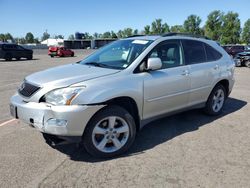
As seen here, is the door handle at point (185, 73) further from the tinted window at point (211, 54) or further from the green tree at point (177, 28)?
the green tree at point (177, 28)

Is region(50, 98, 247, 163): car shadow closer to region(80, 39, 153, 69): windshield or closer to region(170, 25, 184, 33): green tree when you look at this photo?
region(80, 39, 153, 69): windshield

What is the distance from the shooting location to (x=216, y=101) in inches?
241

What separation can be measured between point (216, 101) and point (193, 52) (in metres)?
1.42

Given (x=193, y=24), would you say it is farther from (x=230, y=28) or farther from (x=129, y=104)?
(x=129, y=104)

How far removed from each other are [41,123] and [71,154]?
30.8 inches

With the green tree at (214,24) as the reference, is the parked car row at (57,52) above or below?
below

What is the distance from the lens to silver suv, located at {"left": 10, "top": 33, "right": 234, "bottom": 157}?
3621mm

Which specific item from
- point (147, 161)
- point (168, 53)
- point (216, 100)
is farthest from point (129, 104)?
point (216, 100)

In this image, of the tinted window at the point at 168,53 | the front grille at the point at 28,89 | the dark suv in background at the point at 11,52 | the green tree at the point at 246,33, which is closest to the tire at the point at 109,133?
the front grille at the point at 28,89

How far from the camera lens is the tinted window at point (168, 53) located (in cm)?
468

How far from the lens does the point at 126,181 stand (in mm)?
3348

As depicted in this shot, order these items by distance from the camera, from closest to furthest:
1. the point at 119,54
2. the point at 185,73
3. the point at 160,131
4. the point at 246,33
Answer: the point at 119,54 → the point at 185,73 → the point at 160,131 → the point at 246,33

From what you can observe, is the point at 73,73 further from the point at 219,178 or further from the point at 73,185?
the point at 219,178

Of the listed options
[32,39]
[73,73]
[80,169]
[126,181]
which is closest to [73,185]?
[80,169]
